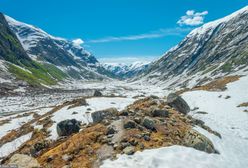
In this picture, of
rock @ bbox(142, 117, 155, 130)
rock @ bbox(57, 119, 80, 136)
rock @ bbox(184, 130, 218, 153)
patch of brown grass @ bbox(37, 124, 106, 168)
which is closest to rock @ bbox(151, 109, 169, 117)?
rock @ bbox(142, 117, 155, 130)

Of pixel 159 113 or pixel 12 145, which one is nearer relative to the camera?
pixel 159 113

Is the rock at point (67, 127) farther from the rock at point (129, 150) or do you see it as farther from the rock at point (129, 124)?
the rock at point (129, 150)

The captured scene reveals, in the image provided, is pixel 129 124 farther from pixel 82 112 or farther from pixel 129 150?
pixel 82 112

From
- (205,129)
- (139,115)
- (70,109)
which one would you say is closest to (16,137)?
(70,109)

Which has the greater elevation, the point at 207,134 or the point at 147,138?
the point at 147,138

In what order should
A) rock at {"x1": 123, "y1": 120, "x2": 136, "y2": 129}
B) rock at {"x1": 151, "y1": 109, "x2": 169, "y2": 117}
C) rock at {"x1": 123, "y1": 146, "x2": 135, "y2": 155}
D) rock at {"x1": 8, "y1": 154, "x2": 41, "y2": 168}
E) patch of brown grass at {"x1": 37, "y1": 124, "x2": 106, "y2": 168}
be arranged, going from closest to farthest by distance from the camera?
rock at {"x1": 8, "y1": 154, "x2": 41, "y2": 168} < patch of brown grass at {"x1": 37, "y1": 124, "x2": 106, "y2": 168} < rock at {"x1": 123, "y1": 146, "x2": 135, "y2": 155} < rock at {"x1": 123, "y1": 120, "x2": 136, "y2": 129} < rock at {"x1": 151, "y1": 109, "x2": 169, "y2": 117}

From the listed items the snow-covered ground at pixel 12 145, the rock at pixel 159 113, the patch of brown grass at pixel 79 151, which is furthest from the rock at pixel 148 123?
the snow-covered ground at pixel 12 145

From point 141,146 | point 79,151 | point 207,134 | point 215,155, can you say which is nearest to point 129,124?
point 141,146

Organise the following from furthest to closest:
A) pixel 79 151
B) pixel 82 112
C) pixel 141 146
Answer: pixel 82 112 → pixel 79 151 → pixel 141 146

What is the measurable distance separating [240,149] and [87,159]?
13955 mm

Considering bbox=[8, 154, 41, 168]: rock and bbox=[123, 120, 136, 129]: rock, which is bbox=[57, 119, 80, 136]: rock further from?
bbox=[8, 154, 41, 168]: rock

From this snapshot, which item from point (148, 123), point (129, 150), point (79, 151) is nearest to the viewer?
point (129, 150)

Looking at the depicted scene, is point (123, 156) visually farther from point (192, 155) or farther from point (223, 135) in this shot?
point (223, 135)

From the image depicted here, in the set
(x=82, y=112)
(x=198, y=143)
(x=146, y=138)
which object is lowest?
(x=198, y=143)
